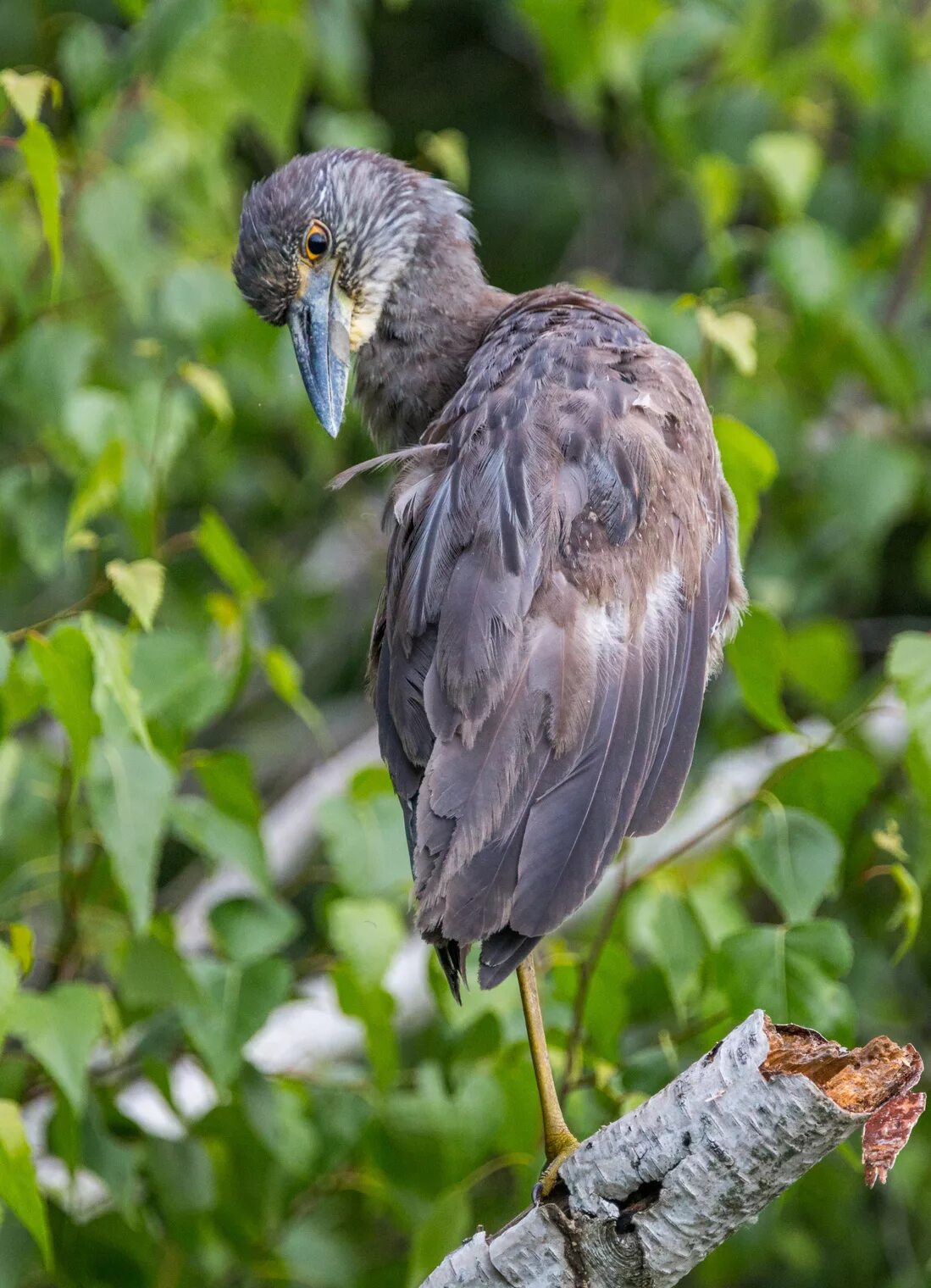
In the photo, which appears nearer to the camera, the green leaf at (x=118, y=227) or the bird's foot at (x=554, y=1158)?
the bird's foot at (x=554, y=1158)

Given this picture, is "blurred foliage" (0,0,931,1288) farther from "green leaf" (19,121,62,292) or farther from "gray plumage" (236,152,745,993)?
"gray plumage" (236,152,745,993)

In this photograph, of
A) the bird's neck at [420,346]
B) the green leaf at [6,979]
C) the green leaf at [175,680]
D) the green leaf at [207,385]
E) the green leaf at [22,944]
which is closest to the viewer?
the green leaf at [6,979]

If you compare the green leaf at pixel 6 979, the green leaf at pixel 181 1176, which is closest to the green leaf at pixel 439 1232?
the green leaf at pixel 181 1176

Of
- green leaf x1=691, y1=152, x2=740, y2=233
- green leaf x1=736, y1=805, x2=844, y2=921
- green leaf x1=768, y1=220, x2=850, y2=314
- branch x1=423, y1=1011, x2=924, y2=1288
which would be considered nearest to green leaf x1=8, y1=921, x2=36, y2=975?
branch x1=423, y1=1011, x2=924, y2=1288

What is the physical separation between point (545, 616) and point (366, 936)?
0.65 m

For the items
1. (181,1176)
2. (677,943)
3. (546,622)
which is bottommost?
(181,1176)

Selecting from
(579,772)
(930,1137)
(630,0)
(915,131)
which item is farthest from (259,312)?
(930,1137)

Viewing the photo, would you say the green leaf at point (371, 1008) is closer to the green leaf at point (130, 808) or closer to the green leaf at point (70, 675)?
the green leaf at point (130, 808)

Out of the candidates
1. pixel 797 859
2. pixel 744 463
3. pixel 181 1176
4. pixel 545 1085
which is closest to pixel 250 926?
pixel 181 1176

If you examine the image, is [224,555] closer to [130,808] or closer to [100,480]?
[100,480]

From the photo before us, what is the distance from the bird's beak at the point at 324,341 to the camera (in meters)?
2.34

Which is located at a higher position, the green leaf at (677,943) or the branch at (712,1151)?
the branch at (712,1151)

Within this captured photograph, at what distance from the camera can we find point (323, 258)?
2.48 meters

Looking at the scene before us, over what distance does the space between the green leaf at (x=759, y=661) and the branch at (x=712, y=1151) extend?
720 mm
